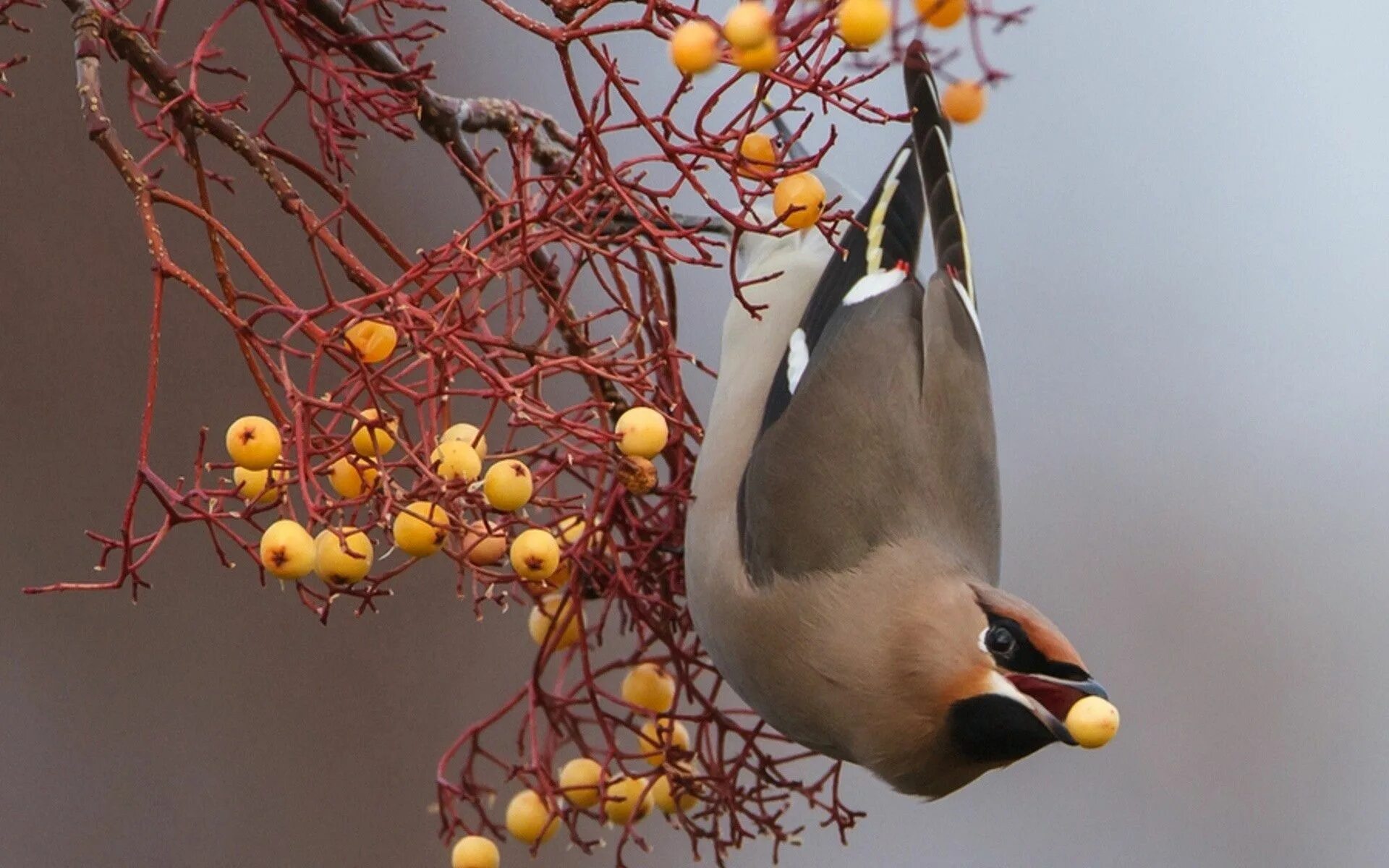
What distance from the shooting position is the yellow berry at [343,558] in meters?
1.26

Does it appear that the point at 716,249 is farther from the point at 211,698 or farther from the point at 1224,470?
the point at 1224,470

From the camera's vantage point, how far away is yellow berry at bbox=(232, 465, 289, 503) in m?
1.25

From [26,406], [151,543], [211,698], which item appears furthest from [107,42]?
[211,698]

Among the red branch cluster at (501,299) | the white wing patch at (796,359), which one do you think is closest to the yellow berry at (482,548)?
the red branch cluster at (501,299)

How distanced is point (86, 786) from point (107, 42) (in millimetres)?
1810

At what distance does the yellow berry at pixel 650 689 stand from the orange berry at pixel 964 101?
24.6 inches

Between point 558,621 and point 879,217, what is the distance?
654mm

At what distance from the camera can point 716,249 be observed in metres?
2.38

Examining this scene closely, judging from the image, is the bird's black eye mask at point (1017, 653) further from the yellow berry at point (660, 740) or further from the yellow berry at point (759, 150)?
the yellow berry at point (759, 150)

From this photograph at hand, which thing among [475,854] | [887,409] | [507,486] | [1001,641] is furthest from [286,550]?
[887,409]

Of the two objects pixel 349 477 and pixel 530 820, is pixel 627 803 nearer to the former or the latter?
pixel 530 820

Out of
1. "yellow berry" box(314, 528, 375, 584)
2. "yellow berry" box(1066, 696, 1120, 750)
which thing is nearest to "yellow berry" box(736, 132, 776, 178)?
"yellow berry" box(314, 528, 375, 584)

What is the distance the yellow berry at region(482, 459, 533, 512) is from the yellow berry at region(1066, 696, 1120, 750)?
1.68ft

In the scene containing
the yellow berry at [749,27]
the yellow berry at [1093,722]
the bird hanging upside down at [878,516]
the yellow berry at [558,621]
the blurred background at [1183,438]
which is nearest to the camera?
the yellow berry at [749,27]
